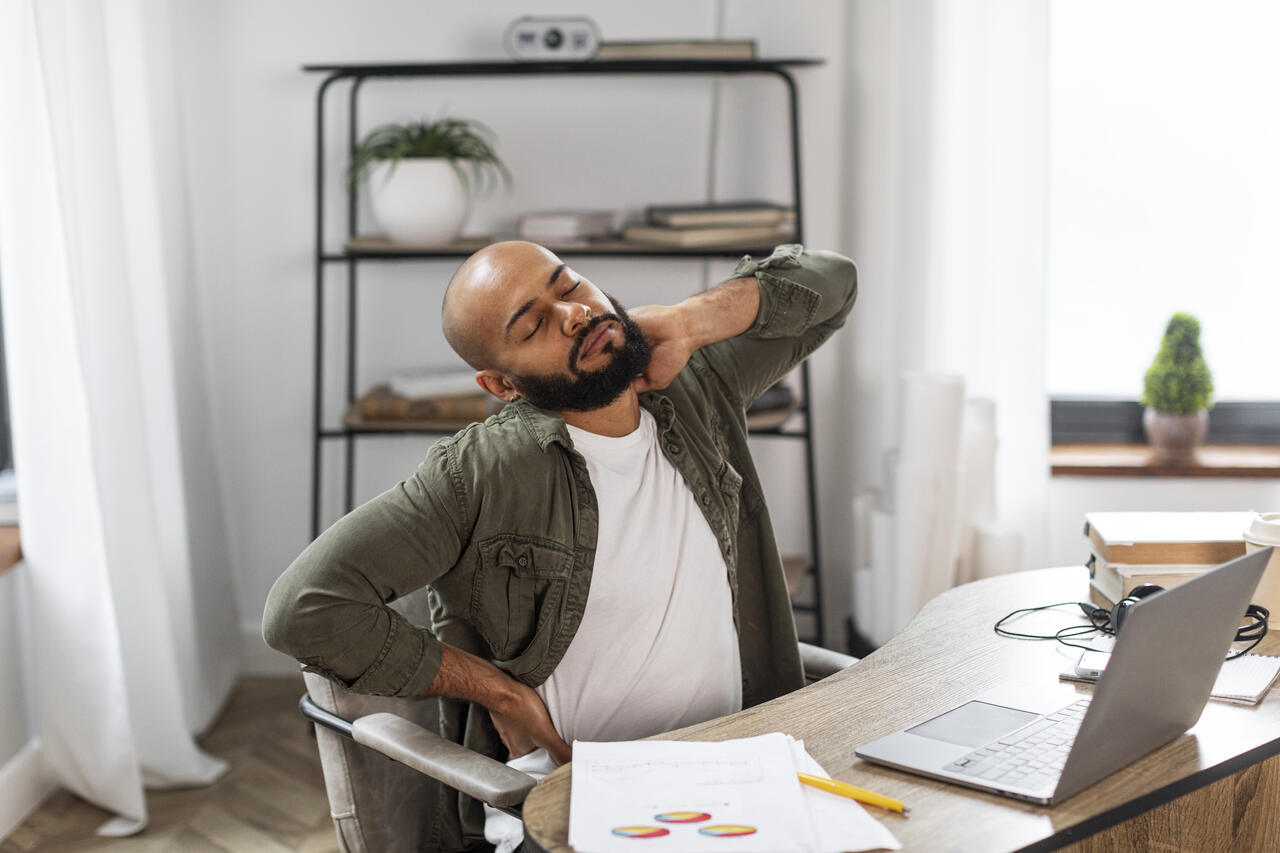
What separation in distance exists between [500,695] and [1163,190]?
238cm

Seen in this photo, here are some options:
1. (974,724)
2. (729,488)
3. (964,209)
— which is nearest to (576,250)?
(964,209)

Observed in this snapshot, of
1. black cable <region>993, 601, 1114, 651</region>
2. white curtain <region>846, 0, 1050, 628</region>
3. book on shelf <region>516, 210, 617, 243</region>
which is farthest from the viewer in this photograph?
book on shelf <region>516, 210, 617, 243</region>

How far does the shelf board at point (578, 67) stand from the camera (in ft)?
9.24

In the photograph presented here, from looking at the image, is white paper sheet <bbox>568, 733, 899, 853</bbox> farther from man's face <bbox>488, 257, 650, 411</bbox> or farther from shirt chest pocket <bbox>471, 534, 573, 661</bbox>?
man's face <bbox>488, 257, 650, 411</bbox>

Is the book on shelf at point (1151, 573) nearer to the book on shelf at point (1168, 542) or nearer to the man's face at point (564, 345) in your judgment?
the book on shelf at point (1168, 542)

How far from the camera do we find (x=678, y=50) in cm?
285

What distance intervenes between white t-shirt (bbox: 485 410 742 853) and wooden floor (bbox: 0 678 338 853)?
43.4 inches

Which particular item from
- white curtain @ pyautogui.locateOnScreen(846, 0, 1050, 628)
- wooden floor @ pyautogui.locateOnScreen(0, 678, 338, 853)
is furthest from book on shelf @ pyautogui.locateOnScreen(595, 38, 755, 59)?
wooden floor @ pyautogui.locateOnScreen(0, 678, 338, 853)

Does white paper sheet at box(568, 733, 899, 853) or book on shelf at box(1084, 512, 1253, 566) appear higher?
book on shelf at box(1084, 512, 1253, 566)

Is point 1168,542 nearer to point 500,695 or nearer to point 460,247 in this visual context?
point 500,695

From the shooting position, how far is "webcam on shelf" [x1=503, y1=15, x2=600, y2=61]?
285cm

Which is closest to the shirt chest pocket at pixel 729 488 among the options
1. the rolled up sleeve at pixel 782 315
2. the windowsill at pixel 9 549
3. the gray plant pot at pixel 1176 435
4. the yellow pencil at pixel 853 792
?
the rolled up sleeve at pixel 782 315

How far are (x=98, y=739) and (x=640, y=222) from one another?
5.69ft

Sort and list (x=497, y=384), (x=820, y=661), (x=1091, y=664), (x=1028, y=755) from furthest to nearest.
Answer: (x=820, y=661) → (x=497, y=384) → (x=1091, y=664) → (x=1028, y=755)
